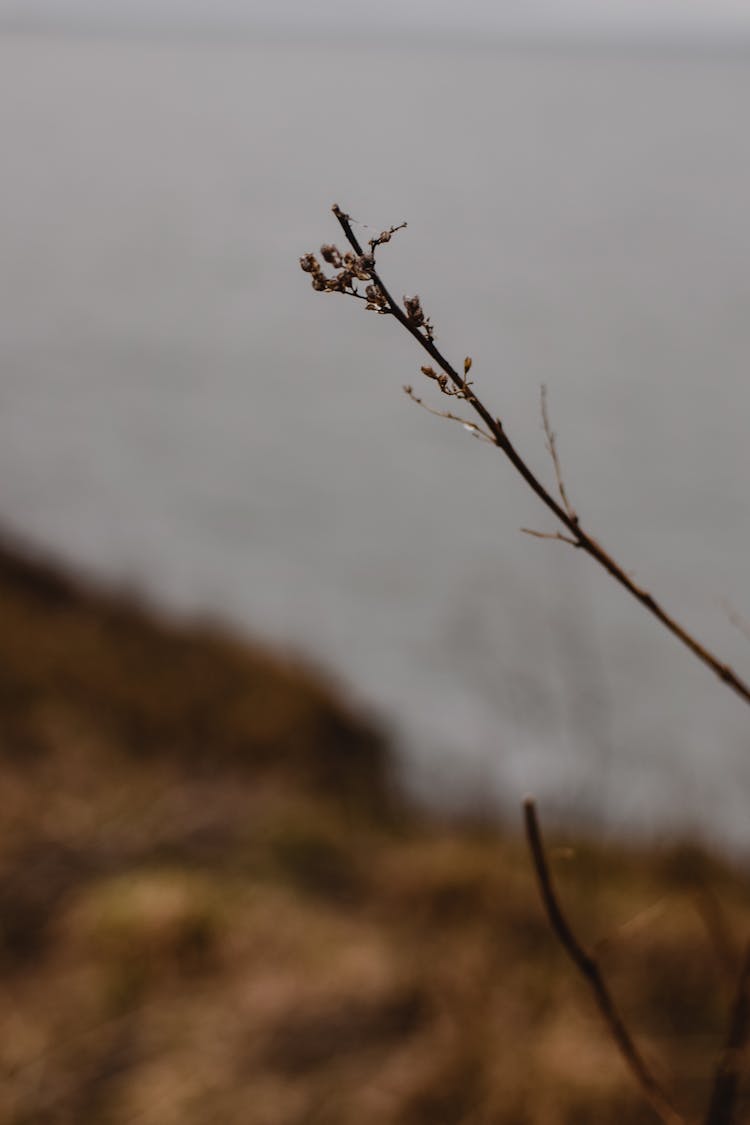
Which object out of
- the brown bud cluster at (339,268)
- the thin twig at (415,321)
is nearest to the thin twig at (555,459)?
the thin twig at (415,321)

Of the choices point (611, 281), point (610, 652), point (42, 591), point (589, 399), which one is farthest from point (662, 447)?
point (42, 591)

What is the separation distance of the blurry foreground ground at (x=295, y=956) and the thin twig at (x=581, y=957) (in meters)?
0.17

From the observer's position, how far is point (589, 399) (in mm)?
16406

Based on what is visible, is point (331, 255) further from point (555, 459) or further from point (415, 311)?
point (555, 459)

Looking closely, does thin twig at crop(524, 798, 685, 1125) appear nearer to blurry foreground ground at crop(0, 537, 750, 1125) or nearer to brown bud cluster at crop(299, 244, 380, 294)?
blurry foreground ground at crop(0, 537, 750, 1125)

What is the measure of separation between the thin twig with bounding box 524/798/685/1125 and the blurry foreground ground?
0.17 metres

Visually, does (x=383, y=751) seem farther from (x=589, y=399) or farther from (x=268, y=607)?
(x=589, y=399)

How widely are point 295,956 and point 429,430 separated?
1390 cm

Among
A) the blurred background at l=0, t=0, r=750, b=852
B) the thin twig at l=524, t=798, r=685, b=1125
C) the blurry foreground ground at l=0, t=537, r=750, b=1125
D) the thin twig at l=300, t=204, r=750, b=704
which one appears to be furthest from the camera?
the blurred background at l=0, t=0, r=750, b=852

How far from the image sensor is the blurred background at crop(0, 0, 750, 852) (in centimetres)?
841

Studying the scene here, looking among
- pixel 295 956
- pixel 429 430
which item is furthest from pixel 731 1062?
pixel 429 430

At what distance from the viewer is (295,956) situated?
3.44 metres

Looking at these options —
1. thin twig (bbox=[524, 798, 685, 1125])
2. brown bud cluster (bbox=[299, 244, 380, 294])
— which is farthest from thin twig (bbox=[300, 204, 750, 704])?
thin twig (bbox=[524, 798, 685, 1125])

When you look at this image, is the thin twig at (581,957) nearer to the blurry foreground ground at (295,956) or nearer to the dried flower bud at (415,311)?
the blurry foreground ground at (295,956)
